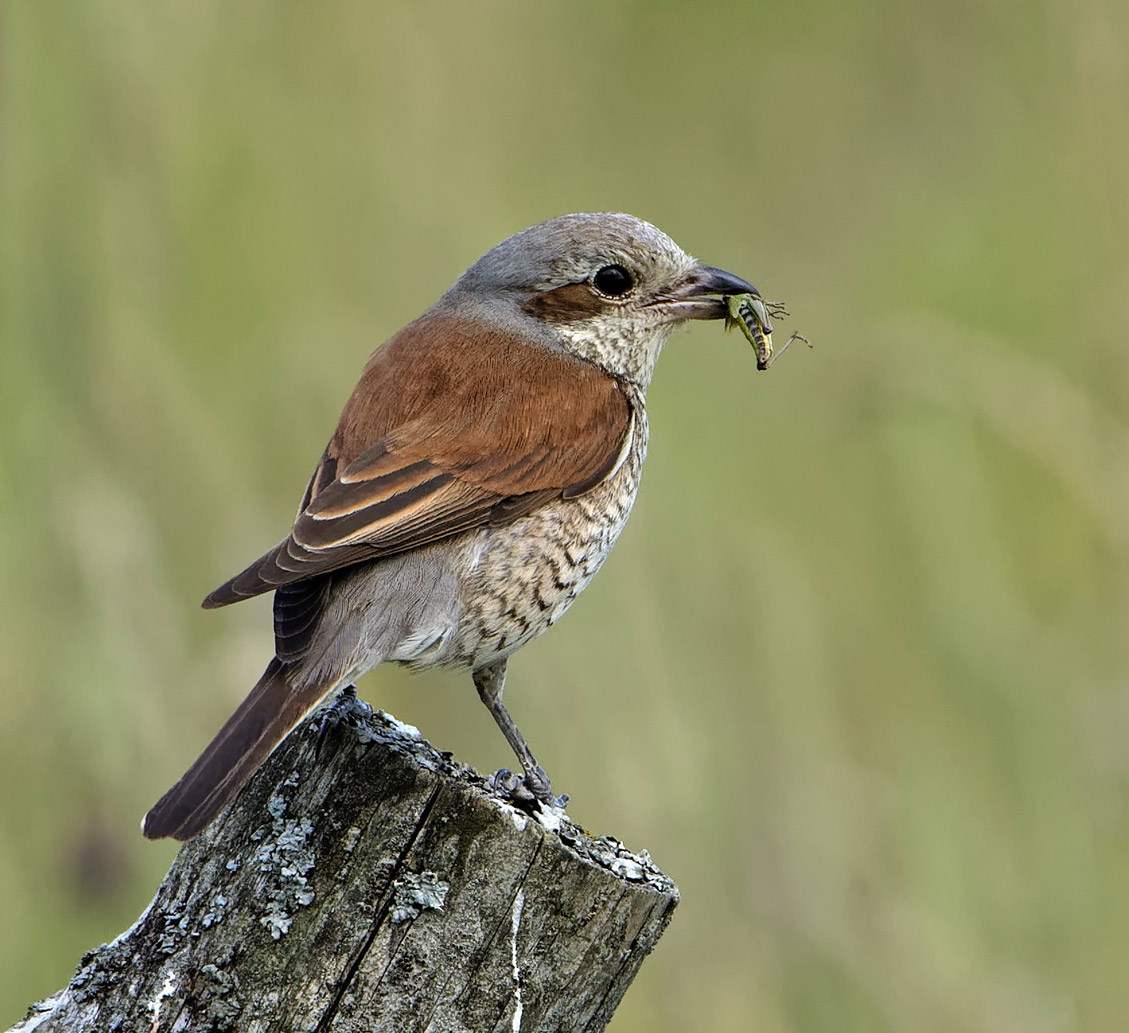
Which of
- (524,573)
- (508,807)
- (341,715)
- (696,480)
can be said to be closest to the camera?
(508,807)

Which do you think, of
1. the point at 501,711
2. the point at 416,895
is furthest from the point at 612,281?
the point at 416,895

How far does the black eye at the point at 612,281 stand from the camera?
11.1 ft

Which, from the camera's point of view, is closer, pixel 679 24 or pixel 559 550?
pixel 559 550

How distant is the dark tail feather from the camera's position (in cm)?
206

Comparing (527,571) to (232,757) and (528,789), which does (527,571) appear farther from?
(232,757)

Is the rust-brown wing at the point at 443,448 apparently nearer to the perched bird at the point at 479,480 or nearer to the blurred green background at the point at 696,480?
the perched bird at the point at 479,480

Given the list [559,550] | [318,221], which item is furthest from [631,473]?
[318,221]

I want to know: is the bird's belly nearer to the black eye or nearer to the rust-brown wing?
the rust-brown wing

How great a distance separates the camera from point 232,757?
85.7 inches

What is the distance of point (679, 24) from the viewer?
172 inches

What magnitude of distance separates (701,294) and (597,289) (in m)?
0.27

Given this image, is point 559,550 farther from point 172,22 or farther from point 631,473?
point 172,22

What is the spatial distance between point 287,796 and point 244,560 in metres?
1.25

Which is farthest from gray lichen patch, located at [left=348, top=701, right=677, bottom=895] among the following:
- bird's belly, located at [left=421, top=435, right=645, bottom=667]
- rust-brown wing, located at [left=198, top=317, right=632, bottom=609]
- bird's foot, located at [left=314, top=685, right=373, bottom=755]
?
bird's belly, located at [left=421, top=435, right=645, bottom=667]
